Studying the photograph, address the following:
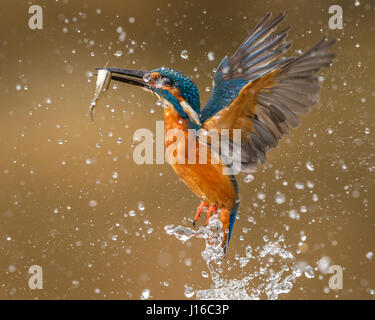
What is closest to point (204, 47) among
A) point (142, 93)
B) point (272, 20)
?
point (142, 93)

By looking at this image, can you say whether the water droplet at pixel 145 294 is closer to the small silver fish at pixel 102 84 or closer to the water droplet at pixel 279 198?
the water droplet at pixel 279 198

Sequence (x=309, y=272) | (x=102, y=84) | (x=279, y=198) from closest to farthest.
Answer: (x=102, y=84), (x=309, y=272), (x=279, y=198)

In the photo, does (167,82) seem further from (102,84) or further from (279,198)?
(279,198)

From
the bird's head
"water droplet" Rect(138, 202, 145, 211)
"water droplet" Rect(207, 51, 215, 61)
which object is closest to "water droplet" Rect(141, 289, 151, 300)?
"water droplet" Rect(138, 202, 145, 211)

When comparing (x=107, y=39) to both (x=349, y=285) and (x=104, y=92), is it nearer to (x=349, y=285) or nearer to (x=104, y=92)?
(x=104, y=92)

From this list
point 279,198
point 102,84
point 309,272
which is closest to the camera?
point 102,84

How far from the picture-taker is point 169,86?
883mm

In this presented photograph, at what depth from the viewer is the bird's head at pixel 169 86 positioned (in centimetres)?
88

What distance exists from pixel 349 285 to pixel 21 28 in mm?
1444

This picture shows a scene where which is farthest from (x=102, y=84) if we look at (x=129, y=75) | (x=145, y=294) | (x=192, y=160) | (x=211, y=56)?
(x=145, y=294)

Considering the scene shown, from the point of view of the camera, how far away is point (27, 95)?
181cm

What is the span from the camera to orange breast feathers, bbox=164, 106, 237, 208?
88 centimetres

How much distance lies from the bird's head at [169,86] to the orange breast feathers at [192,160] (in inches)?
0.6

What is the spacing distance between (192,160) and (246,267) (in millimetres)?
867
